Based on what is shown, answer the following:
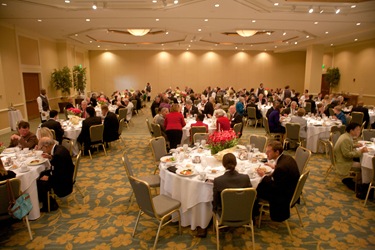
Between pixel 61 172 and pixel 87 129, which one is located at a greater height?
pixel 87 129

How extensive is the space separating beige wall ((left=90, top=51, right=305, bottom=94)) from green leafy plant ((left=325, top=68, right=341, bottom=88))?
189 inches

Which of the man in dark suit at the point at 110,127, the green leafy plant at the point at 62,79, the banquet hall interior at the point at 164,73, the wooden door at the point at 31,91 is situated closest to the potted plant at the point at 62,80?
the green leafy plant at the point at 62,79

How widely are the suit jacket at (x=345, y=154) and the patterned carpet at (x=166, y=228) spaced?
1.78ft

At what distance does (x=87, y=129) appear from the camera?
7215mm

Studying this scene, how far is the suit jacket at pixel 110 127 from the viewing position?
7.75 meters

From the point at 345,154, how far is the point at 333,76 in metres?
16.0

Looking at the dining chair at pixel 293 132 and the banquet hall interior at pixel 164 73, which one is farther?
the dining chair at pixel 293 132

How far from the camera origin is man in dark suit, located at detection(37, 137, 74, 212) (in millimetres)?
4363

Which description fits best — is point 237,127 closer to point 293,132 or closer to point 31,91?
point 293,132

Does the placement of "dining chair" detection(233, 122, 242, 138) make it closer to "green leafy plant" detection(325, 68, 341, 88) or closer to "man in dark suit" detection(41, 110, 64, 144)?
"man in dark suit" detection(41, 110, 64, 144)

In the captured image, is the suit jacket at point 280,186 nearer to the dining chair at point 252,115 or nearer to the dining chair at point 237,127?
the dining chair at point 237,127

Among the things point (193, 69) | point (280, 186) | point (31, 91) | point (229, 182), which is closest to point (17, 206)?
point (229, 182)

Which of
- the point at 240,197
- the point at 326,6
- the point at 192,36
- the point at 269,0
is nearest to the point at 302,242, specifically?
the point at 240,197

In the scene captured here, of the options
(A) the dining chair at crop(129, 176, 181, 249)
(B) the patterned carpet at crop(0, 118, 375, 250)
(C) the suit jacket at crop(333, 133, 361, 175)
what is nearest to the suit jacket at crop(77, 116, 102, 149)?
(B) the patterned carpet at crop(0, 118, 375, 250)
